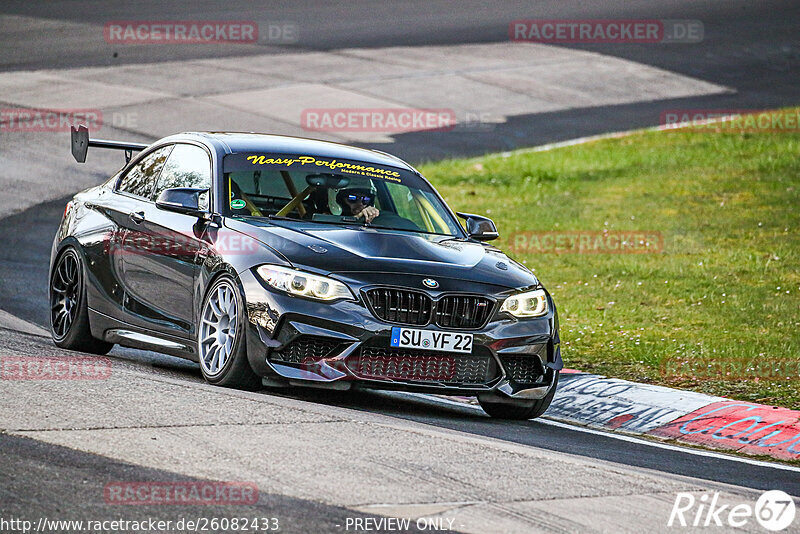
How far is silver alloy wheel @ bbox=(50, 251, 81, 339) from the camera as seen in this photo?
10.5 metres

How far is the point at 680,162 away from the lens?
2305cm

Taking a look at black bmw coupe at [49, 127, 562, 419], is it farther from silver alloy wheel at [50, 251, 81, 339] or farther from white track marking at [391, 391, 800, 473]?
white track marking at [391, 391, 800, 473]

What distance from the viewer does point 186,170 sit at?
991 cm

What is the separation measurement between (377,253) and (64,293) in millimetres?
3113

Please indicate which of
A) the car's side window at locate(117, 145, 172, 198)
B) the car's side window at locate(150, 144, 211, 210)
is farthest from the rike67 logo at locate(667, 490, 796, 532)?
the car's side window at locate(117, 145, 172, 198)

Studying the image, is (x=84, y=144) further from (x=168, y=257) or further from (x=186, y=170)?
(x=168, y=257)

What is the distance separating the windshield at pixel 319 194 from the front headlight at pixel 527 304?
1.06 metres

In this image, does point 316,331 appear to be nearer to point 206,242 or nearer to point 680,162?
point 206,242

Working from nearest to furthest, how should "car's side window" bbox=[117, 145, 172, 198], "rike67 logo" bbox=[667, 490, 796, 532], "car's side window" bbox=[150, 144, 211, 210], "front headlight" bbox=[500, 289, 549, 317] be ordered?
"rike67 logo" bbox=[667, 490, 796, 532] → "front headlight" bbox=[500, 289, 549, 317] → "car's side window" bbox=[150, 144, 211, 210] → "car's side window" bbox=[117, 145, 172, 198]

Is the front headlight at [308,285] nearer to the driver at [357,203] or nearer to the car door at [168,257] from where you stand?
the car door at [168,257]

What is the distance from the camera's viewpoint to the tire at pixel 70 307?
10352 millimetres

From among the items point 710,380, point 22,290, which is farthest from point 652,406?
point 22,290

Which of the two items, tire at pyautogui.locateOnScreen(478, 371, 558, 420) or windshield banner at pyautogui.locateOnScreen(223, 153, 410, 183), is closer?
tire at pyautogui.locateOnScreen(478, 371, 558, 420)

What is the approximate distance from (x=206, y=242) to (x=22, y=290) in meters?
5.24
